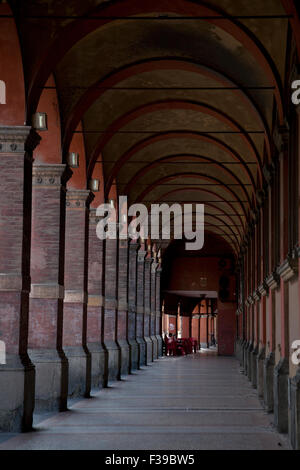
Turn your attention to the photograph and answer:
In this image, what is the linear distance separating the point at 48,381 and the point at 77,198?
5403 millimetres

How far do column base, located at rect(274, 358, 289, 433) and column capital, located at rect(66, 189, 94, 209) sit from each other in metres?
7.74

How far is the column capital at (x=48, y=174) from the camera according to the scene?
16359 mm

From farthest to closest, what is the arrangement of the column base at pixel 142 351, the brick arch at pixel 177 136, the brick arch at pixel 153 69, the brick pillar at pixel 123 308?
1. the column base at pixel 142 351
2. the brick pillar at pixel 123 308
3. the brick arch at pixel 177 136
4. the brick arch at pixel 153 69

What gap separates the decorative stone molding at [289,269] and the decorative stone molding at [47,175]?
5385 millimetres

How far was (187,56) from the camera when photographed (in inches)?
697

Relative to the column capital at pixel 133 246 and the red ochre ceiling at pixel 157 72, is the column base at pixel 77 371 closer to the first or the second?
the red ochre ceiling at pixel 157 72

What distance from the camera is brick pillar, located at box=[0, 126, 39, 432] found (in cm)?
1268

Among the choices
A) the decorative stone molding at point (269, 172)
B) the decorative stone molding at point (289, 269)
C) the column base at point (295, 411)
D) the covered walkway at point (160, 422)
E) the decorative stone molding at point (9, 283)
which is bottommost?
the covered walkway at point (160, 422)

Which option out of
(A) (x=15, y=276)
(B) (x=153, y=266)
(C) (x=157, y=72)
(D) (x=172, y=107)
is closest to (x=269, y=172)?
(C) (x=157, y=72)

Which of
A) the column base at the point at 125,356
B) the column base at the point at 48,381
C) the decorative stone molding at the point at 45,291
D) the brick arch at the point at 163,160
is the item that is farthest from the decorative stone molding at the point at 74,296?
the brick arch at the point at 163,160

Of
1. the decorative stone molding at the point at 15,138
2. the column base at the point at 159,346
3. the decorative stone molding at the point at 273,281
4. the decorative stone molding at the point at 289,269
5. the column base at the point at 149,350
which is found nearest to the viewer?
the decorative stone molding at the point at 289,269

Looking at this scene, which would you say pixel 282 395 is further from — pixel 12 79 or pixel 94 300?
pixel 94 300

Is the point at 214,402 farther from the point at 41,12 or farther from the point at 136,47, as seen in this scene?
the point at 41,12
